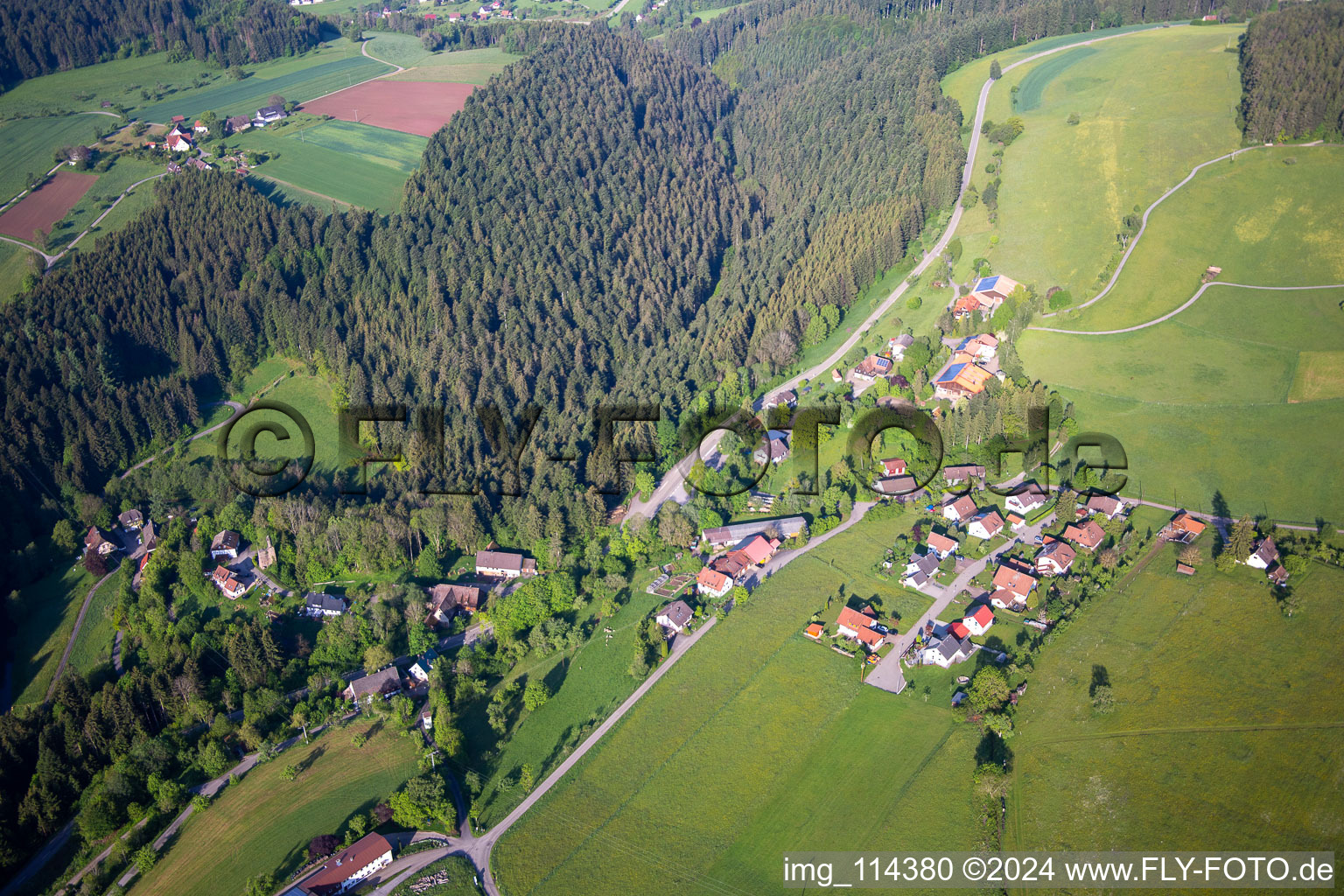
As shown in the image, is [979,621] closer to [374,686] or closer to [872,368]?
[872,368]

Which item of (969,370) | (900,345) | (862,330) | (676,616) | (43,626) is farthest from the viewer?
(862,330)

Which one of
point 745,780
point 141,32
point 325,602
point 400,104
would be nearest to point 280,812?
point 325,602

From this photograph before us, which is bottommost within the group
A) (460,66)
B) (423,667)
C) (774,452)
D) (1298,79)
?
(423,667)

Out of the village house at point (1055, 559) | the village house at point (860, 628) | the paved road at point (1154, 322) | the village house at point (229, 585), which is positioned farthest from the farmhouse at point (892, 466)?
the village house at point (229, 585)

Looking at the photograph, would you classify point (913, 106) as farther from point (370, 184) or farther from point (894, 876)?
point (894, 876)

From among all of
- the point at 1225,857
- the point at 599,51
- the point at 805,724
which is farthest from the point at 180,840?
the point at 599,51
